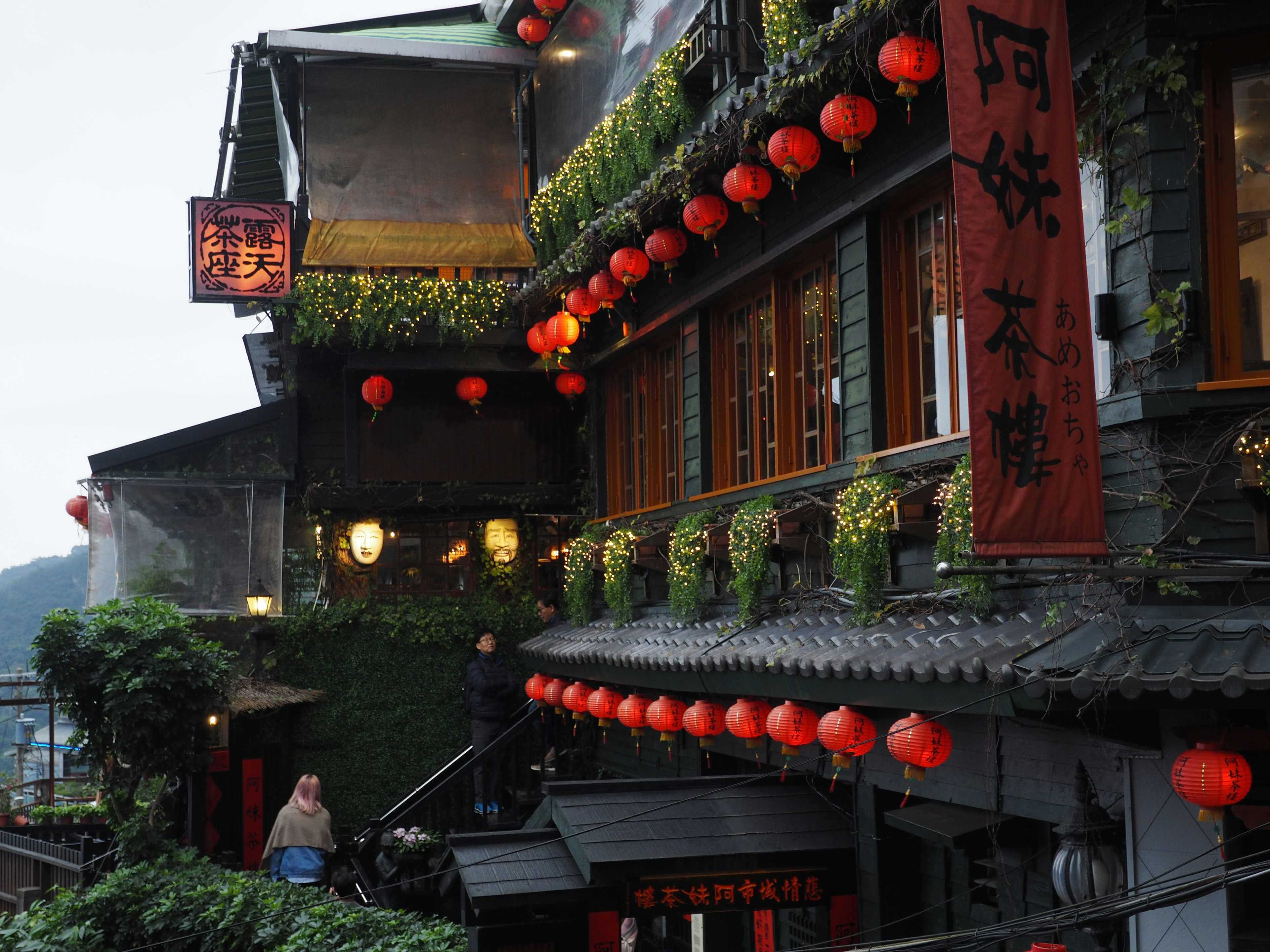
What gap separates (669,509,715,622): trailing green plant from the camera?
13.9 meters

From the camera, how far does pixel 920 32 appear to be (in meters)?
9.18

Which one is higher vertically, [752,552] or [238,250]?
[238,250]

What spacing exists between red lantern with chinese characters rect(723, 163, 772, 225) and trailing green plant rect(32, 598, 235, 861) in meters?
9.37

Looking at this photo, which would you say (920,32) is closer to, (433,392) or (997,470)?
(997,470)

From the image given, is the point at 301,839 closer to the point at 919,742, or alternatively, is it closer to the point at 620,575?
the point at 620,575

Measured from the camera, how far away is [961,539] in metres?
8.81

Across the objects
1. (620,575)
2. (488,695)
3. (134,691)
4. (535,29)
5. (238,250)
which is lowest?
(488,695)

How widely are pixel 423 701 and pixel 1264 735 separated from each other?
15007 millimetres

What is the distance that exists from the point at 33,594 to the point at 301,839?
3428 inches

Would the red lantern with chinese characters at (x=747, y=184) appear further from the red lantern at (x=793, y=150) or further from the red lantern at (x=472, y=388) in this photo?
the red lantern at (x=472, y=388)

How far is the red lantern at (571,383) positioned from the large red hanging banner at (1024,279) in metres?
12.4

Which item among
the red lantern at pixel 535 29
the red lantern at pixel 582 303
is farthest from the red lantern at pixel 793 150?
the red lantern at pixel 535 29

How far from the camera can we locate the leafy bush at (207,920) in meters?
11.9

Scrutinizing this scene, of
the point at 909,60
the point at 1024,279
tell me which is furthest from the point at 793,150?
the point at 1024,279
